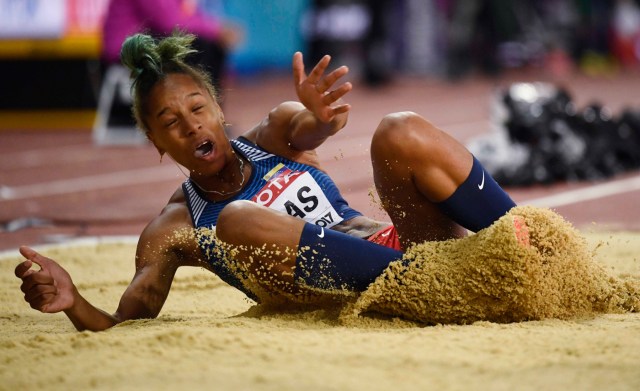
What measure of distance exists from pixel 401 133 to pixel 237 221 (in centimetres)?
57

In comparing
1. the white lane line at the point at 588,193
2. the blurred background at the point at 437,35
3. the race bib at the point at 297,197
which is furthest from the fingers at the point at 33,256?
the blurred background at the point at 437,35

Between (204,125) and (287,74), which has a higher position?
(204,125)

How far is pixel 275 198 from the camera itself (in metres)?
3.39

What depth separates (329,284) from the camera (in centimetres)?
312

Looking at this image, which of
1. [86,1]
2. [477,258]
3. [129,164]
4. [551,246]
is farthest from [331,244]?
[86,1]

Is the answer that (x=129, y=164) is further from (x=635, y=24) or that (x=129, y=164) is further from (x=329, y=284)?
(x=635, y=24)

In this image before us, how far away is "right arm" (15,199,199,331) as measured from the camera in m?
3.12

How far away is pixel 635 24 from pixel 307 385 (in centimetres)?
1377

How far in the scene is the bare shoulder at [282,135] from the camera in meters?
3.59

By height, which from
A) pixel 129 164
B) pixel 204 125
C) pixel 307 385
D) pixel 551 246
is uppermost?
pixel 204 125

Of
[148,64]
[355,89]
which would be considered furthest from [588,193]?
[355,89]

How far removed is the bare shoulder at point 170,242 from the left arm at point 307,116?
0.44 metres

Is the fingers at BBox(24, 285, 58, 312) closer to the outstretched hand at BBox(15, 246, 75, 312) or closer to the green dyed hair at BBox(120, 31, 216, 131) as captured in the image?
the outstretched hand at BBox(15, 246, 75, 312)

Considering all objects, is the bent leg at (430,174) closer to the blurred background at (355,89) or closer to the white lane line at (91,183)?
the blurred background at (355,89)
